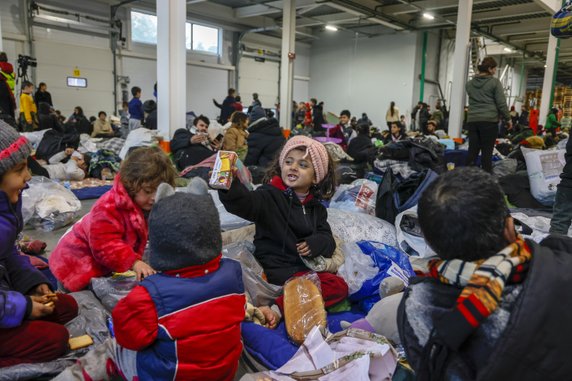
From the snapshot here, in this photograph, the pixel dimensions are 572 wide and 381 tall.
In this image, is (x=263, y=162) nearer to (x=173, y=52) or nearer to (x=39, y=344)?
(x=173, y=52)

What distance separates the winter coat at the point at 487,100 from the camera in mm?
5609

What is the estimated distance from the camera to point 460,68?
8578mm

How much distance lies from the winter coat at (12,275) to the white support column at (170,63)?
4681 millimetres

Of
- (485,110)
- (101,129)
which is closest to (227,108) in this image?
(101,129)

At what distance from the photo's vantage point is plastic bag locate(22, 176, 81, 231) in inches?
151

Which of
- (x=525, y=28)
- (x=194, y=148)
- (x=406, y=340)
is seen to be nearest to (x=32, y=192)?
(x=194, y=148)

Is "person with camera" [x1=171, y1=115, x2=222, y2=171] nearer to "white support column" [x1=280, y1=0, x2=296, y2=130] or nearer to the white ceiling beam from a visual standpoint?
"white support column" [x1=280, y1=0, x2=296, y2=130]

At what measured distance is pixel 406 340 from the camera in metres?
1.09

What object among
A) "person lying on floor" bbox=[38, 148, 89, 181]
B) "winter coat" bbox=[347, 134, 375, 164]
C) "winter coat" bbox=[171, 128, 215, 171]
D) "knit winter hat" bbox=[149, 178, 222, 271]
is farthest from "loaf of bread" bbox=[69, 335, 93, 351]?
"winter coat" bbox=[347, 134, 375, 164]

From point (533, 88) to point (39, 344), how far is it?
3172cm

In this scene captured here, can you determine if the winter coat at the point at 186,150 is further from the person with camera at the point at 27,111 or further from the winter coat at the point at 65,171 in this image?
the person with camera at the point at 27,111

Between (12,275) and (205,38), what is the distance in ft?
49.4

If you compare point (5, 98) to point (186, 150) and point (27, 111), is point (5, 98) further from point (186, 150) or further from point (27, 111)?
point (186, 150)

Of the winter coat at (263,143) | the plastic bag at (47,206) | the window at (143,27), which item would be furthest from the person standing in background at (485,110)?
the window at (143,27)
